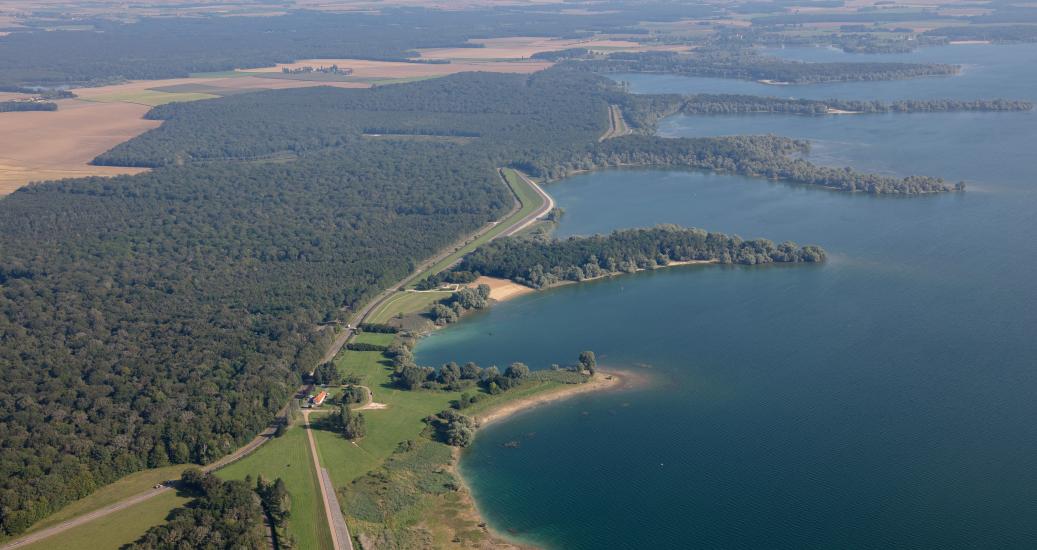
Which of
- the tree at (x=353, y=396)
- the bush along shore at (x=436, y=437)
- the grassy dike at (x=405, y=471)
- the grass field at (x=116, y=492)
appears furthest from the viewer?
the tree at (x=353, y=396)

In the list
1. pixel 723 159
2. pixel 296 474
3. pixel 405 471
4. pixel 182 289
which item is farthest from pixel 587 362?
pixel 723 159

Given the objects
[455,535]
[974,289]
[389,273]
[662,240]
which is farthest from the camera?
[662,240]

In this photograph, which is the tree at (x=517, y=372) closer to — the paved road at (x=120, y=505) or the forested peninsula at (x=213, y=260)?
the forested peninsula at (x=213, y=260)

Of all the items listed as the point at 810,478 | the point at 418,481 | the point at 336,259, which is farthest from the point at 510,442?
the point at 336,259

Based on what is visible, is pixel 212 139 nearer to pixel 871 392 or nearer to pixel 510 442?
pixel 510 442

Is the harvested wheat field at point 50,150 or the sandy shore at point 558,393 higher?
the harvested wheat field at point 50,150

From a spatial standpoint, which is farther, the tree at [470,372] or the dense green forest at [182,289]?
the tree at [470,372]

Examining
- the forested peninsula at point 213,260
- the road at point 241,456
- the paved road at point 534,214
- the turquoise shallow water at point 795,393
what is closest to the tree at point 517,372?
the turquoise shallow water at point 795,393
